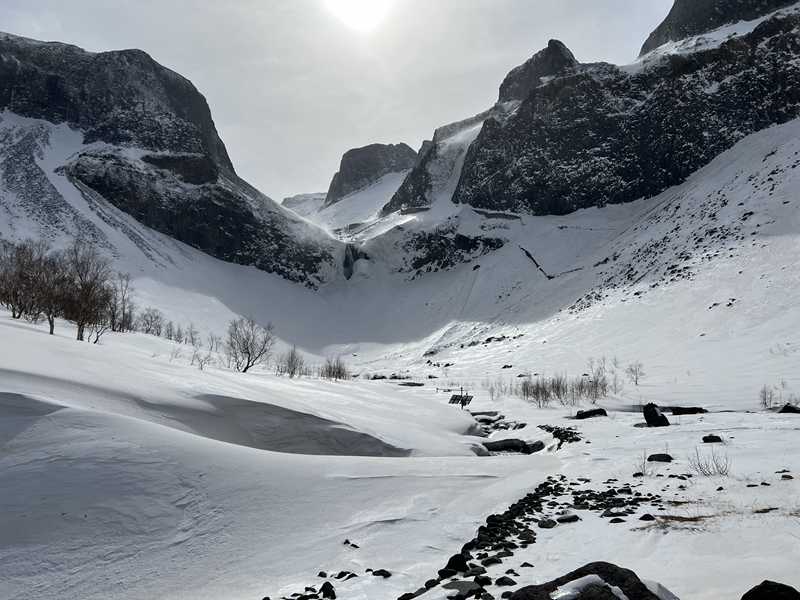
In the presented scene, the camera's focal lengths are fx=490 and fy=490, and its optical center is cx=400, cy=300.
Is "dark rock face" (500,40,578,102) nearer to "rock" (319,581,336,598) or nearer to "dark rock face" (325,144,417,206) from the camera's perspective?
"dark rock face" (325,144,417,206)

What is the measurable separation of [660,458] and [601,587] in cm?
880

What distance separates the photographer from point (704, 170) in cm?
6988

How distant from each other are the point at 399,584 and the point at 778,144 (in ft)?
230

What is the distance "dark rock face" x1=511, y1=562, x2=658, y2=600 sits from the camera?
11.2 feet

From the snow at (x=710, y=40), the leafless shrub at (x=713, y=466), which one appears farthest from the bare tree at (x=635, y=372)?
the snow at (x=710, y=40)

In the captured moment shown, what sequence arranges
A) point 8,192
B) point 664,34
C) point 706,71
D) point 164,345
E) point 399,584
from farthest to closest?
point 664,34 → point 706,71 → point 8,192 → point 164,345 → point 399,584

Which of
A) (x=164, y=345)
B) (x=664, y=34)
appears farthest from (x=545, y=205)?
(x=164, y=345)

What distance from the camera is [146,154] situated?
86938mm

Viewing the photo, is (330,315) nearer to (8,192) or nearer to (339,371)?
(339,371)

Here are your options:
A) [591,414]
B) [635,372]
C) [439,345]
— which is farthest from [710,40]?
[591,414]

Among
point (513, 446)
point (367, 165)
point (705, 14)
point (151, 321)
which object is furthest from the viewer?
point (367, 165)

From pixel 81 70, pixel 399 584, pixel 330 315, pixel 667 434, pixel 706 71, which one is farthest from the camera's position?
pixel 81 70

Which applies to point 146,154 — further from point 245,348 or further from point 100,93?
point 245,348

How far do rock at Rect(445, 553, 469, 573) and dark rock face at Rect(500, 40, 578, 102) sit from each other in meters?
103
